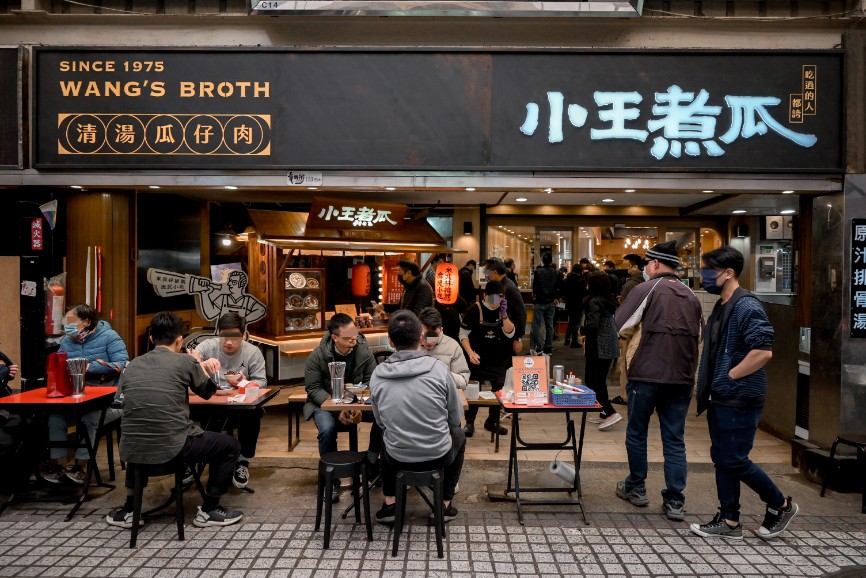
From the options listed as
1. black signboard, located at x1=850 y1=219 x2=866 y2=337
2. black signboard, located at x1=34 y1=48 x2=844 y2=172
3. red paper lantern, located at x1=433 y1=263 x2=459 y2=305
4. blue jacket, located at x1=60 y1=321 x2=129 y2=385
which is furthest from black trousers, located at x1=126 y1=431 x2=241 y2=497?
black signboard, located at x1=850 y1=219 x2=866 y2=337

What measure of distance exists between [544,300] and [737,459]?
8266 mm

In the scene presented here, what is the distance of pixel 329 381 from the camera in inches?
229

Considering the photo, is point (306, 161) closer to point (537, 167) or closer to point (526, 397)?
point (537, 167)

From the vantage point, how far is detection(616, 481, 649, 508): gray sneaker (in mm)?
5473

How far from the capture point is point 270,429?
7.98 meters

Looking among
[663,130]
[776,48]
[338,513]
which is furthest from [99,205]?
[776,48]

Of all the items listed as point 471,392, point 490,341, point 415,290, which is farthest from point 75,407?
point 415,290

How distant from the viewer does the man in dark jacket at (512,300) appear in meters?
7.65

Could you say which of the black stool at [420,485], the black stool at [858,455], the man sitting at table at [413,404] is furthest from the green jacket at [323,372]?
the black stool at [858,455]

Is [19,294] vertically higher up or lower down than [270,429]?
higher up

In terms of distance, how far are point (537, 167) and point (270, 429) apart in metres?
4.78

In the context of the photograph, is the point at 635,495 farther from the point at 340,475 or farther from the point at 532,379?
the point at 340,475

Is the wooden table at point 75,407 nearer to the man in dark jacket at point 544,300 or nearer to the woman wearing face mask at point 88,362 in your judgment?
the woman wearing face mask at point 88,362

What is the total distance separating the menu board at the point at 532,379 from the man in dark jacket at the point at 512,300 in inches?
88.4
